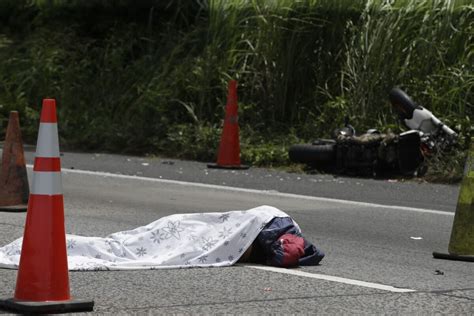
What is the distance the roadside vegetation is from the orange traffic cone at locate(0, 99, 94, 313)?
8.16 metres

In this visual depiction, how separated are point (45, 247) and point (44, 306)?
30 cm

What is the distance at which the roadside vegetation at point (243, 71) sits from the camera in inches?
640

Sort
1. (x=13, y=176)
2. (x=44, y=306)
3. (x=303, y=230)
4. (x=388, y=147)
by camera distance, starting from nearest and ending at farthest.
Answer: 1. (x=44, y=306)
2. (x=303, y=230)
3. (x=13, y=176)
4. (x=388, y=147)

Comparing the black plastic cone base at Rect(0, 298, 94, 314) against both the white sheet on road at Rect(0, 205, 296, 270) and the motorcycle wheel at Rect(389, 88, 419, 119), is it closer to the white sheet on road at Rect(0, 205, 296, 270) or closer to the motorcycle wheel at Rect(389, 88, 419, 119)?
the white sheet on road at Rect(0, 205, 296, 270)

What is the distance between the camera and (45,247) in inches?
260

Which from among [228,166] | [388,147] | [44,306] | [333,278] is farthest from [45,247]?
[228,166]

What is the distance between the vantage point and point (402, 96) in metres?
15.1

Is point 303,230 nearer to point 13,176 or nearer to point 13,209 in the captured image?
point 13,209

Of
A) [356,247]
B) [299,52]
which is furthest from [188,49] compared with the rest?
[356,247]

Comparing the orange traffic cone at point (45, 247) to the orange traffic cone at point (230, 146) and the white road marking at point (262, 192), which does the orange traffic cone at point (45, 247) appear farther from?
the orange traffic cone at point (230, 146)

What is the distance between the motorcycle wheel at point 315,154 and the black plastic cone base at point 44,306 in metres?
8.56

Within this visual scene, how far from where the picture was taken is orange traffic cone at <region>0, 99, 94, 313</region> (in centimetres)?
654

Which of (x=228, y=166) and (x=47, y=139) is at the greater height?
(x=47, y=139)

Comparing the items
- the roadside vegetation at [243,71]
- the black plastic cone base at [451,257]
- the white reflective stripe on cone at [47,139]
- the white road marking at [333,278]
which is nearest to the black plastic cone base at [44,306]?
the white reflective stripe on cone at [47,139]
